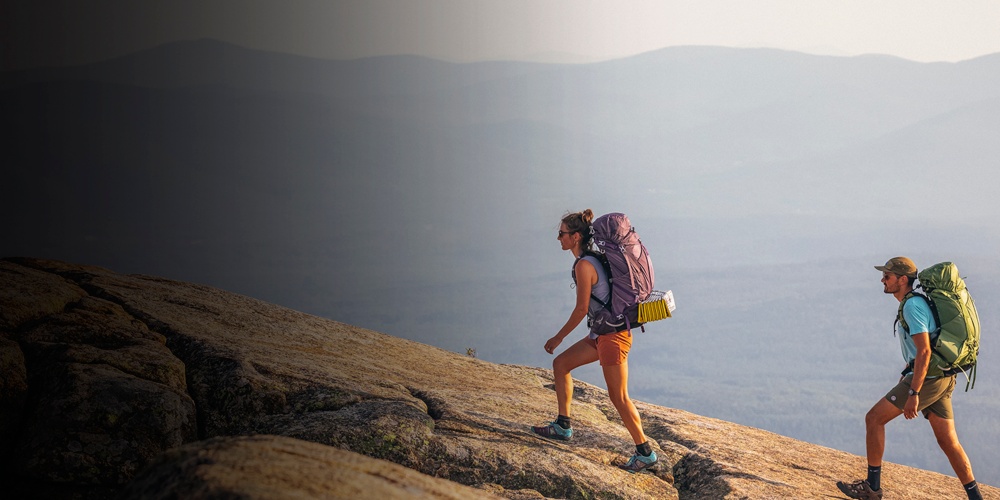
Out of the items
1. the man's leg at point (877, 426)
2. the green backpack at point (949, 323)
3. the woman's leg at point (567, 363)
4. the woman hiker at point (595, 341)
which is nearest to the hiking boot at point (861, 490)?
the man's leg at point (877, 426)

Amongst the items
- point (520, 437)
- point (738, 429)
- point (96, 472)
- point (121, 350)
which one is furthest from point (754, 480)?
point (121, 350)

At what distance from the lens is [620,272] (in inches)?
445

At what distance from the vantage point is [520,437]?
37.9 ft

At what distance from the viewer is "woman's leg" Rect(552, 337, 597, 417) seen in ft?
38.4

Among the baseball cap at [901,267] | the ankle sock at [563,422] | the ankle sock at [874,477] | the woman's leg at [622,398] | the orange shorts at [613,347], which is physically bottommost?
the ankle sock at [874,477]

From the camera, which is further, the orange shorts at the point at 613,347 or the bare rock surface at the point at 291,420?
the orange shorts at the point at 613,347

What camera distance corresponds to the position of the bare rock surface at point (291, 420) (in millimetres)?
9883

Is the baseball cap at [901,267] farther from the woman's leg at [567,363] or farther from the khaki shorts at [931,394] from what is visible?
the woman's leg at [567,363]

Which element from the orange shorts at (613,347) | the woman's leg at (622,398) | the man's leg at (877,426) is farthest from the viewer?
the man's leg at (877,426)

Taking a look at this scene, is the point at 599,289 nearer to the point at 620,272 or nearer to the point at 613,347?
the point at 620,272

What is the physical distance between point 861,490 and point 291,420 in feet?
28.5

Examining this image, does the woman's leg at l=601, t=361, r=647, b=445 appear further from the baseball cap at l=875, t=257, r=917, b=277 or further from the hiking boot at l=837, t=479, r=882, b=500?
the baseball cap at l=875, t=257, r=917, b=277

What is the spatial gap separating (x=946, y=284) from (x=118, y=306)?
14085 mm

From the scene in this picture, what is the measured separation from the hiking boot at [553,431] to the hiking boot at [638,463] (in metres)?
1.04
